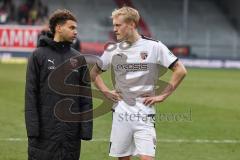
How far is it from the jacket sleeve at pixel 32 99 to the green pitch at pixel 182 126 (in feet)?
10.8

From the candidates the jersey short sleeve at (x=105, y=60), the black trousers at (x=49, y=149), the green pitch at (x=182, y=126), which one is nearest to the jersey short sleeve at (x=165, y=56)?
the jersey short sleeve at (x=105, y=60)

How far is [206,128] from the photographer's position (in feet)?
42.8

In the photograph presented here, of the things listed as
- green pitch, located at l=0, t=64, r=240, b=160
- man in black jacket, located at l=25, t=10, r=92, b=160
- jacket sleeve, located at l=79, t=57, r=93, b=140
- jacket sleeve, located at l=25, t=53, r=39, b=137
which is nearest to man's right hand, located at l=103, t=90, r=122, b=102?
jacket sleeve, located at l=79, t=57, r=93, b=140

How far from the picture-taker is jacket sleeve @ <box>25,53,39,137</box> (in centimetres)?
636

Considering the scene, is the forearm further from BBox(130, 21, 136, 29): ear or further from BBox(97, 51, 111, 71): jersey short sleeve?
BBox(97, 51, 111, 71): jersey short sleeve

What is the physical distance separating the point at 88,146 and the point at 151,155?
397cm

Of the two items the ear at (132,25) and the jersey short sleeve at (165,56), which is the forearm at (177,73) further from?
the ear at (132,25)

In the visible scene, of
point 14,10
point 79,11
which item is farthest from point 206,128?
point 79,11

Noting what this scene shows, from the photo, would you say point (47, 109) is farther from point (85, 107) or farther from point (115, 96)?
point (115, 96)

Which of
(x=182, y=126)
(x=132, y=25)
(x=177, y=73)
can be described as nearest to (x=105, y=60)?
(x=132, y=25)

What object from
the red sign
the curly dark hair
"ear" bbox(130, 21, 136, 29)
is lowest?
the red sign

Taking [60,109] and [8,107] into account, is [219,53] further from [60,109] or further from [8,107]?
[60,109]

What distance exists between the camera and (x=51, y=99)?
6.46 meters

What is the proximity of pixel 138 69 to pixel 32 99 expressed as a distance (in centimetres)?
122
